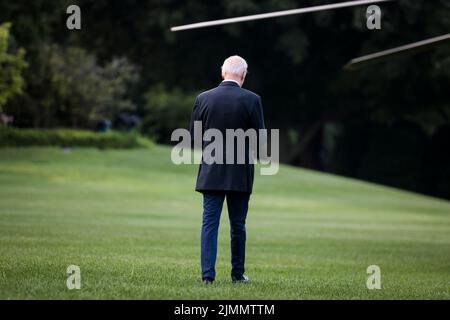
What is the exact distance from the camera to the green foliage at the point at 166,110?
164ft

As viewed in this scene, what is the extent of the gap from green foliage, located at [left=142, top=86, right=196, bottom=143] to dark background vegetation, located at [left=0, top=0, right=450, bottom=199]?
3.0 inches

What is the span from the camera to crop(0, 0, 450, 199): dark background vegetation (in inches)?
1684

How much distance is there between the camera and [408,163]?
2170 inches

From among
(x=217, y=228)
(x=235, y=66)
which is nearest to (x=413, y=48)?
(x=235, y=66)

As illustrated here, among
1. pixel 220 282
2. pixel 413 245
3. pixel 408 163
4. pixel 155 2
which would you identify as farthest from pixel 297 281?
pixel 408 163

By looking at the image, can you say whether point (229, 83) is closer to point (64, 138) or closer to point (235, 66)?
point (235, 66)

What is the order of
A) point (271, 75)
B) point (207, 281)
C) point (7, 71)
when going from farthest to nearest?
point (271, 75), point (7, 71), point (207, 281)

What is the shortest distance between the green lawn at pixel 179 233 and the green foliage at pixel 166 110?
17.2 feet

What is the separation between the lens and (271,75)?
175 ft

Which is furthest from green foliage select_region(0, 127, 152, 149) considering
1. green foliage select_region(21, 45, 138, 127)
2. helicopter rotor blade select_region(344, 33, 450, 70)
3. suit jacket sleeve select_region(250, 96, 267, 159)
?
suit jacket sleeve select_region(250, 96, 267, 159)

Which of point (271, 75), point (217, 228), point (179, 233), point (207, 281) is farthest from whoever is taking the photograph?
point (271, 75)

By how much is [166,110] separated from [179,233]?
30803 mm

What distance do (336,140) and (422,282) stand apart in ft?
163

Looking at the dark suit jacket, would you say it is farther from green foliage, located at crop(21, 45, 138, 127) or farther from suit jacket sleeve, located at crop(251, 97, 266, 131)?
green foliage, located at crop(21, 45, 138, 127)
